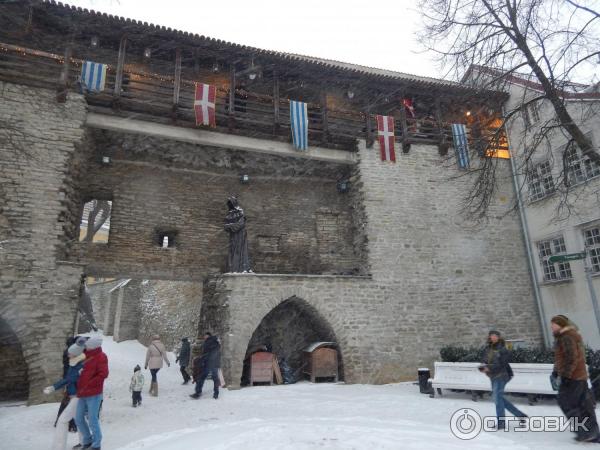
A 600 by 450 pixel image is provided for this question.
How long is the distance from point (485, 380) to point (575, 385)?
3.06 metres

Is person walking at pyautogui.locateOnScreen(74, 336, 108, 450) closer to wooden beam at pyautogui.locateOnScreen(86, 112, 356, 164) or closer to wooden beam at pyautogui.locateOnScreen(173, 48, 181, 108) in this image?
wooden beam at pyautogui.locateOnScreen(86, 112, 356, 164)

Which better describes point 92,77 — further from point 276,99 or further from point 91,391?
point 91,391

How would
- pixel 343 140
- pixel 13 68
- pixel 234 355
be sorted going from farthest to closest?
pixel 343 140 < pixel 13 68 < pixel 234 355

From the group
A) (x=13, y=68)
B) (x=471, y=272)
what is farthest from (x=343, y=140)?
(x=13, y=68)

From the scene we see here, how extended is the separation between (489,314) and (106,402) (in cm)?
1009

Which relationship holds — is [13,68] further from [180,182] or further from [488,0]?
[488,0]

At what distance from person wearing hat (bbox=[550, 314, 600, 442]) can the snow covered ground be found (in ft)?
0.59

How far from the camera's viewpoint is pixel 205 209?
11.1m

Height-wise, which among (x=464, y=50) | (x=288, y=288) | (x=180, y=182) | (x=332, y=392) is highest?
(x=464, y=50)

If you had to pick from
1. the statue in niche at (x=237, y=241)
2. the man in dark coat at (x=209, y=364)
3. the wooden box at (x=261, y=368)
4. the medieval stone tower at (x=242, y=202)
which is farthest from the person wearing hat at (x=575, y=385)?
the statue in niche at (x=237, y=241)

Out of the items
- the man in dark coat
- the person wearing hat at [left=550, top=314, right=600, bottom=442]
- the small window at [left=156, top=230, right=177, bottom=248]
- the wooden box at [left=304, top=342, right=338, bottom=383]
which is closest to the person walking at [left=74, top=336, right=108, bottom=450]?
the man in dark coat

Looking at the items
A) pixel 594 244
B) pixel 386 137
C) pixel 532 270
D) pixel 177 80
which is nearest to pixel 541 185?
pixel 594 244

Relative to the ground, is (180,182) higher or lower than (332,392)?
higher

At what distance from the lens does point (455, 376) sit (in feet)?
23.5
